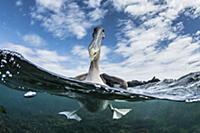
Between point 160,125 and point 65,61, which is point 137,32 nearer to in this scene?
point 65,61

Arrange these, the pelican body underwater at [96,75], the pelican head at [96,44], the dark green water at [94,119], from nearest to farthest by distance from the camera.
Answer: the pelican head at [96,44] → the pelican body underwater at [96,75] → the dark green water at [94,119]

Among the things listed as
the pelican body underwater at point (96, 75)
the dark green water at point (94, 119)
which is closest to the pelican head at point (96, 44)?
the pelican body underwater at point (96, 75)

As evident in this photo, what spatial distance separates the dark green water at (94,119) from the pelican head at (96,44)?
1098 cm

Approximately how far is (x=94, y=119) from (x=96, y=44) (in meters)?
20.4

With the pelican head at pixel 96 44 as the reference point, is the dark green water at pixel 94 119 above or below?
below

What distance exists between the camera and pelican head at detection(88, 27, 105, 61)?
8056 millimetres

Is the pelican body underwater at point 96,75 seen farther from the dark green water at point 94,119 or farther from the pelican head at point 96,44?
the dark green water at point 94,119

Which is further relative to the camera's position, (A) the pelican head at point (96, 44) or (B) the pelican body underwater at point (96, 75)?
(B) the pelican body underwater at point (96, 75)

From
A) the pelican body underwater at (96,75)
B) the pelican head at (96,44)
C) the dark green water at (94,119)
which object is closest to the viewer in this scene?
the pelican head at (96,44)

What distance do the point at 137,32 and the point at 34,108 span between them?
26697mm

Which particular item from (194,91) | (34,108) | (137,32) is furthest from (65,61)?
(34,108)

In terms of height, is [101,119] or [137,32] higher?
[137,32]

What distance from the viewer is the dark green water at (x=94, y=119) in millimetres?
24188

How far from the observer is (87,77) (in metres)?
9.88
